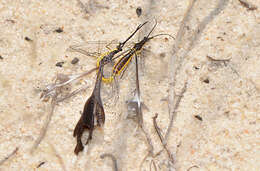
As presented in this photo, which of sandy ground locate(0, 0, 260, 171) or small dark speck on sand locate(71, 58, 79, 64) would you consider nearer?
sandy ground locate(0, 0, 260, 171)

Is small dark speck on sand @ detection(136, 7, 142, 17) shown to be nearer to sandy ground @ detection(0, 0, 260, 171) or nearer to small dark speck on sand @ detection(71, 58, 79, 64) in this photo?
sandy ground @ detection(0, 0, 260, 171)

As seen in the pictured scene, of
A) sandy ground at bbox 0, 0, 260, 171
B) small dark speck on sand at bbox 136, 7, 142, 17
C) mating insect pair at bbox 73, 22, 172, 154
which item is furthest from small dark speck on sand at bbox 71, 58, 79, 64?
small dark speck on sand at bbox 136, 7, 142, 17

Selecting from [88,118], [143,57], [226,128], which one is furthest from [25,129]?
[226,128]

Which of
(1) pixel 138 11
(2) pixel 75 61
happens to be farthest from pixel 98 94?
(1) pixel 138 11

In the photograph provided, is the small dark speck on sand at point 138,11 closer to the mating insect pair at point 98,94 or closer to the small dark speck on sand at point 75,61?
the mating insect pair at point 98,94

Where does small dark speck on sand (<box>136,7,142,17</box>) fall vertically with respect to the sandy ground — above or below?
above

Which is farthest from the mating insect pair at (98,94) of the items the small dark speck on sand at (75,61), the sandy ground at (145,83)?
the small dark speck on sand at (75,61)

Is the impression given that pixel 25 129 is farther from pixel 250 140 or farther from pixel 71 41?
pixel 250 140

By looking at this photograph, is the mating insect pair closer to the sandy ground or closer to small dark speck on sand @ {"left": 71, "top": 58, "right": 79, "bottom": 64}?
Answer: the sandy ground
